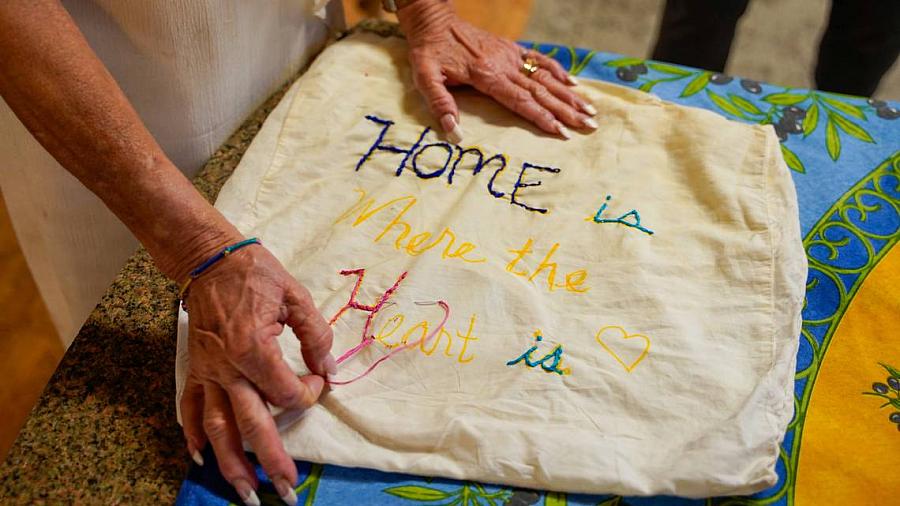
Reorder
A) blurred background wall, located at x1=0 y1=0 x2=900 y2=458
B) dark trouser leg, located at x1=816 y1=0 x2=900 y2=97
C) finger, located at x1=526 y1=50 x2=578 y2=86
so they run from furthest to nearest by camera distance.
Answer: blurred background wall, located at x1=0 y1=0 x2=900 y2=458 → dark trouser leg, located at x1=816 y1=0 x2=900 y2=97 → finger, located at x1=526 y1=50 x2=578 y2=86

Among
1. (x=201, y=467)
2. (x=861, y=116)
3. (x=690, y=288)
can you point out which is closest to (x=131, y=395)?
(x=201, y=467)

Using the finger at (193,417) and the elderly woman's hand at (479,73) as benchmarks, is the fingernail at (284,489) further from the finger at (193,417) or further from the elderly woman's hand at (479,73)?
the elderly woman's hand at (479,73)

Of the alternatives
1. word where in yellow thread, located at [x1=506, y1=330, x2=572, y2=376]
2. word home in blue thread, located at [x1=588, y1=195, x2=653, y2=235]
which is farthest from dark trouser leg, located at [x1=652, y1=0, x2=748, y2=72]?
word where in yellow thread, located at [x1=506, y1=330, x2=572, y2=376]

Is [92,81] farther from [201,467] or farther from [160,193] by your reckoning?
[201,467]

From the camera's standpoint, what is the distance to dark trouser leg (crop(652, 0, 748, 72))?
1.25 m

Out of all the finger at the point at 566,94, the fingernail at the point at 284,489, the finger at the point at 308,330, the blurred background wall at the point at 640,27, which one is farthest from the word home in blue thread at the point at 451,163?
the blurred background wall at the point at 640,27

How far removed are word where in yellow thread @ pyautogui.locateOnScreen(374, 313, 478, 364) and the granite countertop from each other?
21cm

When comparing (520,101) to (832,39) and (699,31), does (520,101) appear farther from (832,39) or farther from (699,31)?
(832,39)

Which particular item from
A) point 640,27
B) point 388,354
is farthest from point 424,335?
point 640,27

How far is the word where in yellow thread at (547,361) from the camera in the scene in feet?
2.26

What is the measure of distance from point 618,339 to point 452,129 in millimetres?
351

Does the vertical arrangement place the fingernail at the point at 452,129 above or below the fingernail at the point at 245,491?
above

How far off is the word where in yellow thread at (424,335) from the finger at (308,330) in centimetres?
6

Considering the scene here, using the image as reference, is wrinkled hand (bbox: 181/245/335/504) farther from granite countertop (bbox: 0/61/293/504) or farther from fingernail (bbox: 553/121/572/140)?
fingernail (bbox: 553/121/572/140)
